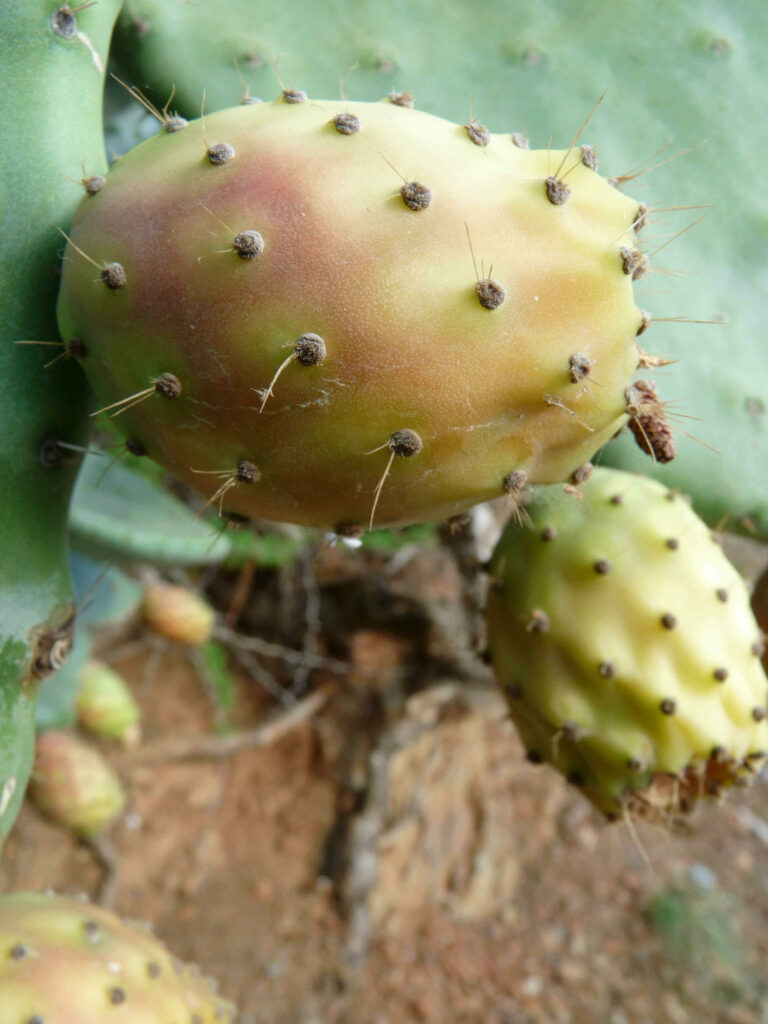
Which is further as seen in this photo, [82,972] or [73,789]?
[73,789]

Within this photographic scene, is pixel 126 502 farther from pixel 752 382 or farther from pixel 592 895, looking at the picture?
pixel 592 895

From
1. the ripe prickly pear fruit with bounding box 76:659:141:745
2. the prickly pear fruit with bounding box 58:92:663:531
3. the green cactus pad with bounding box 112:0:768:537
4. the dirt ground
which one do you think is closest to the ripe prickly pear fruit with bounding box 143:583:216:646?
the ripe prickly pear fruit with bounding box 76:659:141:745

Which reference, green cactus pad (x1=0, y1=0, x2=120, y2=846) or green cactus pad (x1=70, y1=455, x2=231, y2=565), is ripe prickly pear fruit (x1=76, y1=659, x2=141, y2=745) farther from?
green cactus pad (x1=0, y1=0, x2=120, y2=846)

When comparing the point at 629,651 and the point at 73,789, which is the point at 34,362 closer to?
the point at 629,651

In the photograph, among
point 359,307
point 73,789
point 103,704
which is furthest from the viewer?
point 103,704

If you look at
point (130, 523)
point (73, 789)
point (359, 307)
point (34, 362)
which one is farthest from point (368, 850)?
point (359, 307)

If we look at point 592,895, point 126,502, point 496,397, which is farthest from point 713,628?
point 592,895
